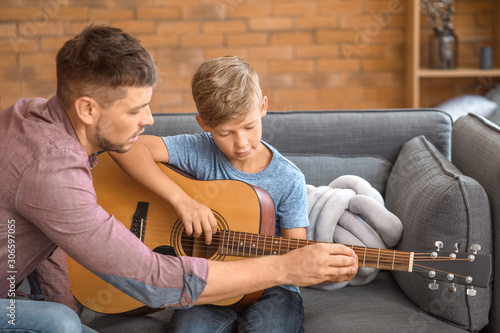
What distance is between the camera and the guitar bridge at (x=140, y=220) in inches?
64.1

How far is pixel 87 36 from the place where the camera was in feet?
4.05

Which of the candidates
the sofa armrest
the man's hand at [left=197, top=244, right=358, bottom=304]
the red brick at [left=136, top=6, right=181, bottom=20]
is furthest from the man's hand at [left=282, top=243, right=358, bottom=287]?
the red brick at [left=136, top=6, right=181, bottom=20]

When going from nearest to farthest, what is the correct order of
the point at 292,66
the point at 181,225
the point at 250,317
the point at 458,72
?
1. the point at 250,317
2. the point at 181,225
3. the point at 458,72
4. the point at 292,66

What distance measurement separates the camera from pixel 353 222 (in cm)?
177

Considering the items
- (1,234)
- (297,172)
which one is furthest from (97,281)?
(297,172)

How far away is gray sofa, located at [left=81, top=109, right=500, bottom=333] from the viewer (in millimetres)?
1487

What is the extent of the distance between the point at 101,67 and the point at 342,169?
1.11 meters

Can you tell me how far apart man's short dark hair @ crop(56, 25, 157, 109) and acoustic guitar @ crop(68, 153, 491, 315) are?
47 centimetres

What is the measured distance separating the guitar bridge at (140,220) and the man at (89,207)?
1.14 feet

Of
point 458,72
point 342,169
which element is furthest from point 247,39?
point 342,169

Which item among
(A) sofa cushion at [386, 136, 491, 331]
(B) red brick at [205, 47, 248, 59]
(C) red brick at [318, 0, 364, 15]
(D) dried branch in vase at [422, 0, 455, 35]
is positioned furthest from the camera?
(B) red brick at [205, 47, 248, 59]

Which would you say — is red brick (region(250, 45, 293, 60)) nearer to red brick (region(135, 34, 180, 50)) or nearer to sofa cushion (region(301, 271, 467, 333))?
red brick (region(135, 34, 180, 50))

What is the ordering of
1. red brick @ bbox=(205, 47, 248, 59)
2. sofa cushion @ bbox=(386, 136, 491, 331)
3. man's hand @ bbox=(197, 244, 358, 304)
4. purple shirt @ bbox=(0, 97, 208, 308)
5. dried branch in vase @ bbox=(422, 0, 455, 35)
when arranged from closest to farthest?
1. purple shirt @ bbox=(0, 97, 208, 308)
2. man's hand @ bbox=(197, 244, 358, 304)
3. sofa cushion @ bbox=(386, 136, 491, 331)
4. dried branch in vase @ bbox=(422, 0, 455, 35)
5. red brick @ bbox=(205, 47, 248, 59)

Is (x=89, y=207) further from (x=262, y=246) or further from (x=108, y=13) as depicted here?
(x=108, y=13)
